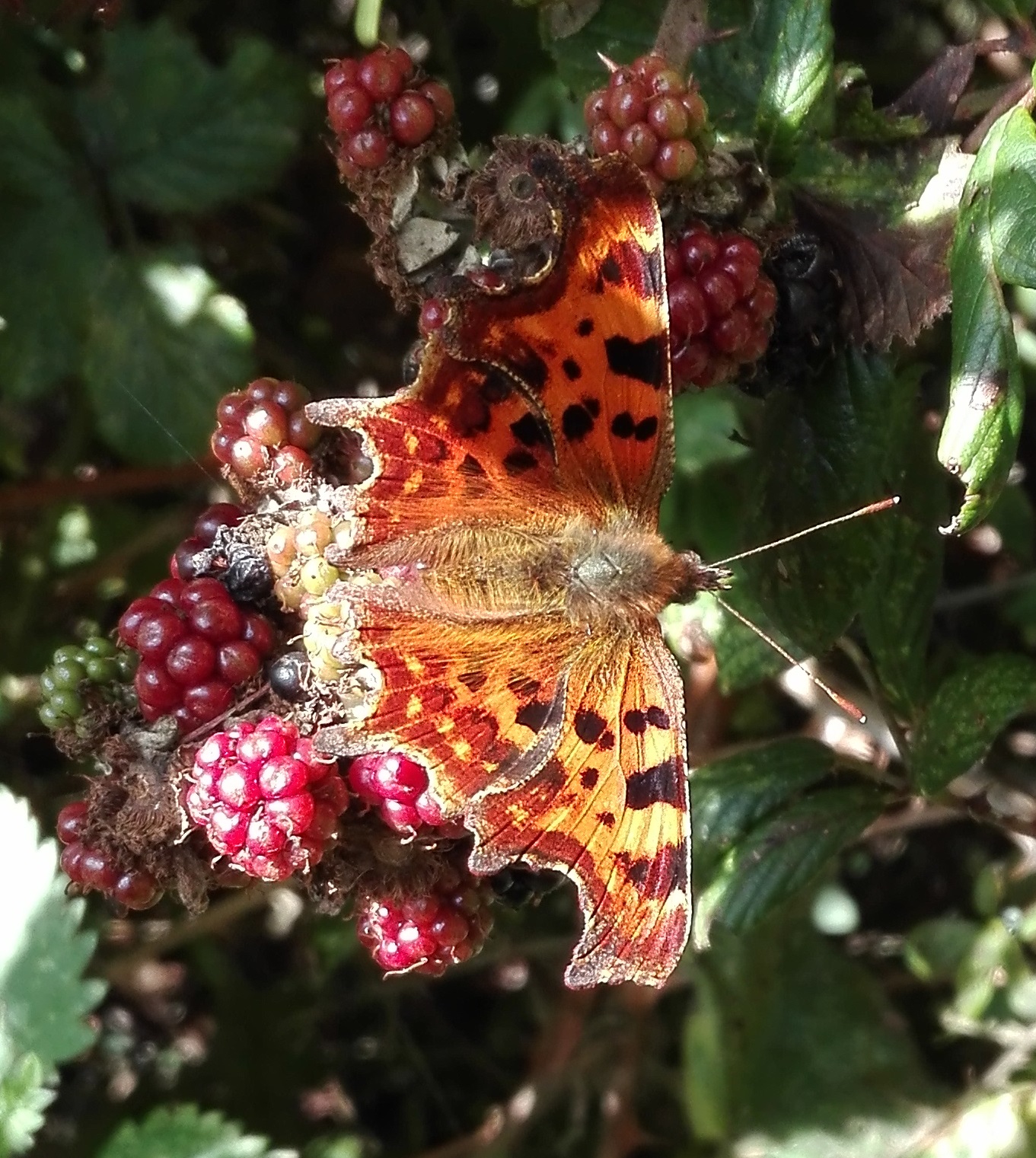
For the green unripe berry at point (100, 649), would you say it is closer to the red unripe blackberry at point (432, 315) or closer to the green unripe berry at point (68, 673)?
the green unripe berry at point (68, 673)

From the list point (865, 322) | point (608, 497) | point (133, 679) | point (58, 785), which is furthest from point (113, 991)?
point (865, 322)

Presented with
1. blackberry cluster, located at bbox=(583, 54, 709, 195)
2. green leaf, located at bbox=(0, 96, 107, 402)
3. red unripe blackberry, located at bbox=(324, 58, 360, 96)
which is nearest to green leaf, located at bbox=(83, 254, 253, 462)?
green leaf, located at bbox=(0, 96, 107, 402)

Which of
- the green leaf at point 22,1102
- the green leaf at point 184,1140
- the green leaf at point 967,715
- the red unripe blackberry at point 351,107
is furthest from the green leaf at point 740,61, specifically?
the green leaf at point 184,1140

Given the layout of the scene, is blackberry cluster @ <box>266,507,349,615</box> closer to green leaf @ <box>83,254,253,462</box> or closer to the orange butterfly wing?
the orange butterfly wing

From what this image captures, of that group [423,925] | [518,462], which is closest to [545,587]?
[518,462]

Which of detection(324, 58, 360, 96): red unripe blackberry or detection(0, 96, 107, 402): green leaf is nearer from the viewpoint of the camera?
detection(324, 58, 360, 96): red unripe blackberry

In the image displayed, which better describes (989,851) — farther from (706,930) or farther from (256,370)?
(256,370)
